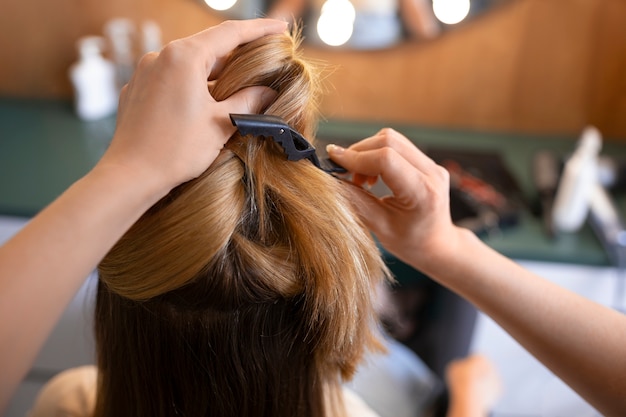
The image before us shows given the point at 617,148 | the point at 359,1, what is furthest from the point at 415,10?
the point at 617,148

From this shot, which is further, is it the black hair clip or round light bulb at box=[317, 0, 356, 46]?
round light bulb at box=[317, 0, 356, 46]

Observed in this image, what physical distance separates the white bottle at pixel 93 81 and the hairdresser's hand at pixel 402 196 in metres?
1.14

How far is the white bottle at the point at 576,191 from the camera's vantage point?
1.30 metres

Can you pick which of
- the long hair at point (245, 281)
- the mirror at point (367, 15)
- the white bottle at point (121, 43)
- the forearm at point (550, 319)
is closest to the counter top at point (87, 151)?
the white bottle at point (121, 43)

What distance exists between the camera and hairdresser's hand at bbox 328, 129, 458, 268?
0.72 meters

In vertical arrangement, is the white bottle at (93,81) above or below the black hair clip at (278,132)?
above

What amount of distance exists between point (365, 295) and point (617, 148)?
1376 millimetres

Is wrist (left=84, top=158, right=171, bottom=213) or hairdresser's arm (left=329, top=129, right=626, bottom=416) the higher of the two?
wrist (left=84, top=158, right=171, bottom=213)

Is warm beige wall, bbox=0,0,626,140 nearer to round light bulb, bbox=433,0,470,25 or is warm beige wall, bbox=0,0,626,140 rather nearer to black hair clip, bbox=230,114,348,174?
round light bulb, bbox=433,0,470,25

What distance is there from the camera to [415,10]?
1584 millimetres

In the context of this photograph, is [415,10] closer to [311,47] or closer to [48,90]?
[311,47]

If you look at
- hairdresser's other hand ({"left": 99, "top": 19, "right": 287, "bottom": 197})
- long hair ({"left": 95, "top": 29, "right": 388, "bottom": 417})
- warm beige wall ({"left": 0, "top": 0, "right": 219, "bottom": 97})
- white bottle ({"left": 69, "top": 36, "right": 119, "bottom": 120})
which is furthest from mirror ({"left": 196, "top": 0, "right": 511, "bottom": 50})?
hairdresser's other hand ({"left": 99, "top": 19, "right": 287, "bottom": 197})

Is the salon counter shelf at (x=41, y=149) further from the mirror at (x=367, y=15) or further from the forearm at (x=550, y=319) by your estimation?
the forearm at (x=550, y=319)

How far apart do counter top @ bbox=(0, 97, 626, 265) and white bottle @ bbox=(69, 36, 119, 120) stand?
0.13 feet
